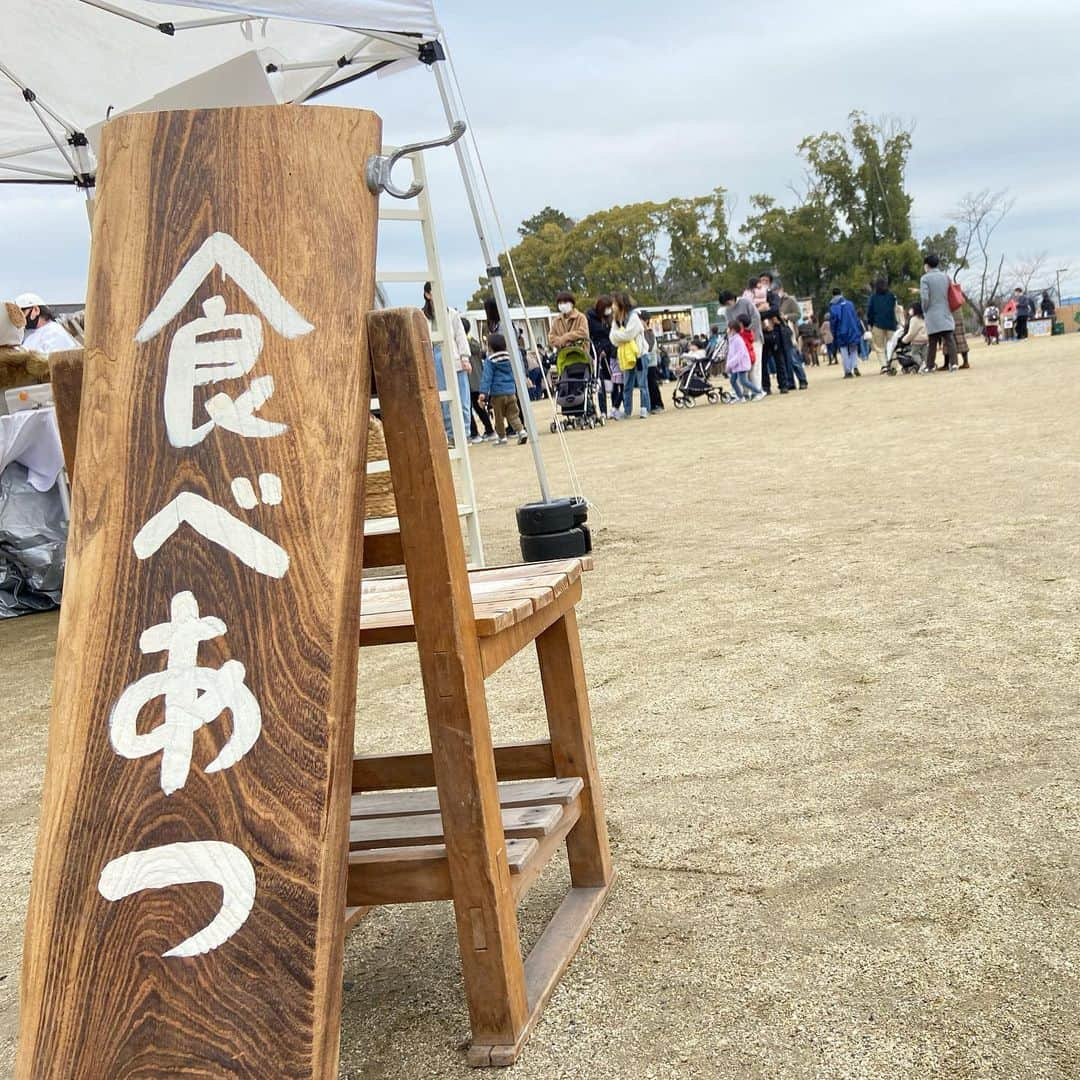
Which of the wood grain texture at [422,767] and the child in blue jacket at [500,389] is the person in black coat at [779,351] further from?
the wood grain texture at [422,767]

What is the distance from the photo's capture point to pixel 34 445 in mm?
5820

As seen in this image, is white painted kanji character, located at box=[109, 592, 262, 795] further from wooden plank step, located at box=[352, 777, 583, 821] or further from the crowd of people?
the crowd of people

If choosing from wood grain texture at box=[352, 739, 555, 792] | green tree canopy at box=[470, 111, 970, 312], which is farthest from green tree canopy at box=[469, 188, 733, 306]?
wood grain texture at box=[352, 739, 555, 792]

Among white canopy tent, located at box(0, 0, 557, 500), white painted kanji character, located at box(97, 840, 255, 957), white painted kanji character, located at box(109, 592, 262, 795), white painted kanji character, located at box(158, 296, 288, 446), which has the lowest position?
white painted kanji character, located at box(97, 840, 255, 957)

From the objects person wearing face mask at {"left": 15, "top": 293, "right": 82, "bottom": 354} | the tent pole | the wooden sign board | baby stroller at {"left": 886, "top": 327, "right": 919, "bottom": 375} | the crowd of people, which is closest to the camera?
the wooden sign board

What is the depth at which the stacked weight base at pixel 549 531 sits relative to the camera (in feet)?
16.9

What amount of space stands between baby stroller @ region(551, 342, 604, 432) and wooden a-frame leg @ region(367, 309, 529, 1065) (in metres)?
11.8

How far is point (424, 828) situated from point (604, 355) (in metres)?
13.9

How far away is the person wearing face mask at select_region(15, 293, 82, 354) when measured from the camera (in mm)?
6090

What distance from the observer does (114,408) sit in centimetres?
161

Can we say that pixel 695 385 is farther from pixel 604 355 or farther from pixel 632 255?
pixel 632 255

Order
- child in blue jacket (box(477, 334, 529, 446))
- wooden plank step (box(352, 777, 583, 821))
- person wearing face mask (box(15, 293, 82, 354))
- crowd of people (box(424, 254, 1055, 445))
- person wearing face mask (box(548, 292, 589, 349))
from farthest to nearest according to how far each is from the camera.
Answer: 1. crowd of people (box(424, 254, 1055, 445))
2. child in blue jacket (box(477, 334, 529, 446))
3. person wearing face mask (box(548, 292, 589, 349))
4. person wearing face mask (box(15, 293, 82, 354))
5. wooden plank step (box(352, 777, 583, 821))

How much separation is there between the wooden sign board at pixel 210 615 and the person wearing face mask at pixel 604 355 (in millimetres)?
12971

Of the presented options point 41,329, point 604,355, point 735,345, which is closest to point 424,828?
point 41,329
